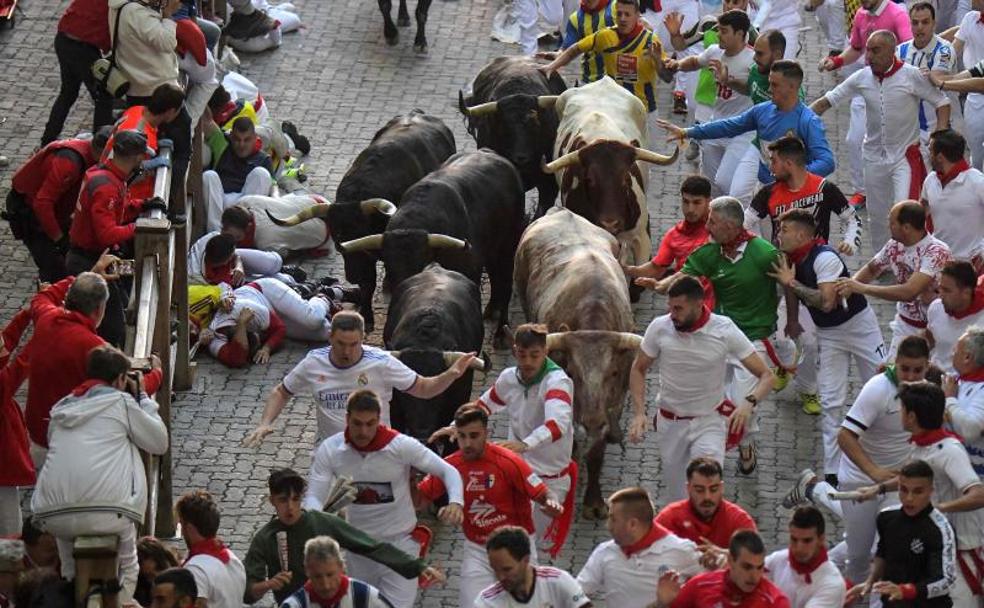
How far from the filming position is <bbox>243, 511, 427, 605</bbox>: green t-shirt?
1213 centimetres

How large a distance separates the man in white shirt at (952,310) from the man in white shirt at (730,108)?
3.52 meters

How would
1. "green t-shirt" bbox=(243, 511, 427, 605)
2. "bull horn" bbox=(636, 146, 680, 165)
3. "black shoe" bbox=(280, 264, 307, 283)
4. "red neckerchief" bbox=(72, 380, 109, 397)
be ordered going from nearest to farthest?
"green t-shirt" bbox=(243, 511, 427, 605) → "red neckerchief" bbox=(72, 380, 109, 397) → "bull horn" bbox=(636, 146, 680, 165) → "black shoe" bbox=(280, 264, 307, 283)

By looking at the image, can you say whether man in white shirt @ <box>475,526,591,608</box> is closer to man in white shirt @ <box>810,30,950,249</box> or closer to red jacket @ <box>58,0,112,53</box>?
man in white shirt @ <box>810,30,950,249</box>

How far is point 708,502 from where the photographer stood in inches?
481

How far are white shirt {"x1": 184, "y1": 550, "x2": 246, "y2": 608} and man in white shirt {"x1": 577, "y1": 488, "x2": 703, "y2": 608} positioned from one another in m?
1.86

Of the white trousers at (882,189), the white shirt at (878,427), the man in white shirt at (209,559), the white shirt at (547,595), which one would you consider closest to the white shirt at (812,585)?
the white shirt at (547,595)

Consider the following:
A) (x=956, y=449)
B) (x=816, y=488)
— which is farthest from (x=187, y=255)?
(x=956, y=449)

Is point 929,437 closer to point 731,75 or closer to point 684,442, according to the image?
point 684,442

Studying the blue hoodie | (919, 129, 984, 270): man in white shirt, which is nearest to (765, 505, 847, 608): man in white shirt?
(919, 129, 984, 270): man in white shirt

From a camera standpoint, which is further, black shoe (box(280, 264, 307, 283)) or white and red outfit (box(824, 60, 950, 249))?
black shoe (box(280, 264, 307, 283))

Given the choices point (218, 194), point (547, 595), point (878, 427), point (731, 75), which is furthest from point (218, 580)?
point (731, 75)

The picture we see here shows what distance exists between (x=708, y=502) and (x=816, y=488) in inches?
117

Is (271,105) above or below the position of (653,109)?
below

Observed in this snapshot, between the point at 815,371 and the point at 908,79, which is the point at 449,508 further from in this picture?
the point at 908,79
